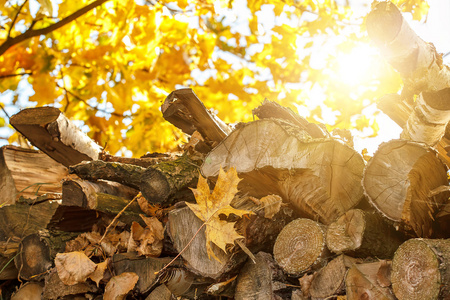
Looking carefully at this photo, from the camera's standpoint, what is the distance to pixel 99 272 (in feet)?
5.32

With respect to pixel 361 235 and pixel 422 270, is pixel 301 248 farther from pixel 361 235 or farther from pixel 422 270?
pixel 422 270

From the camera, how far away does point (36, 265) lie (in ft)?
6.15

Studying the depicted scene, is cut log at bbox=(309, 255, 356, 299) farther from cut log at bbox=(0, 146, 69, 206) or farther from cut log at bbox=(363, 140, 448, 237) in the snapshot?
cut log at bbox=(0, 146, 69, 206)

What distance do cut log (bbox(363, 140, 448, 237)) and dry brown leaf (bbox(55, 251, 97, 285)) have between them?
53.6 inches

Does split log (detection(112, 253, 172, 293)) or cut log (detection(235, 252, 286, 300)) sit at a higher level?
split log (detection(112, 253, 172, 293))

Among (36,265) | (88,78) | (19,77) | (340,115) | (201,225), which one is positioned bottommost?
(340,115)

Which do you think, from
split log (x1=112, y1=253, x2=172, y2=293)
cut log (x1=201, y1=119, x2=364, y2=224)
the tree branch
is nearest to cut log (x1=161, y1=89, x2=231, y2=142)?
cut log (x1=201, y1=119, x2=364, y2=224)

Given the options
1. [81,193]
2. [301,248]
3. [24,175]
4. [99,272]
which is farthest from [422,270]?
[24,175]

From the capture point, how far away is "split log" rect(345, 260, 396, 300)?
3.25ft

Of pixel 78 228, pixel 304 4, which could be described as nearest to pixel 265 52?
pixel 304 4

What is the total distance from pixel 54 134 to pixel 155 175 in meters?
1.05

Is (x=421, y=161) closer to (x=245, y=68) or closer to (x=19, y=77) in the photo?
(x=245, y=68)

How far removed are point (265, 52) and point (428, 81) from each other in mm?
2852

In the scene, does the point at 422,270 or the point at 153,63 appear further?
the point at 153,63
